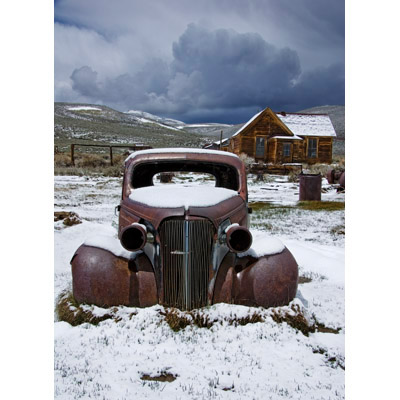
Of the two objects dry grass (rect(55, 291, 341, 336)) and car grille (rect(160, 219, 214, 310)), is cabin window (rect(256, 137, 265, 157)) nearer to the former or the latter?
dry grass (rect(55, 291, 341, 336))

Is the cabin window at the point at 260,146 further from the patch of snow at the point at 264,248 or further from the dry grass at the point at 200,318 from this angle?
the dry grass at the point at 200,318

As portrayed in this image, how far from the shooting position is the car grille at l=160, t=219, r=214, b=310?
10.0 feet

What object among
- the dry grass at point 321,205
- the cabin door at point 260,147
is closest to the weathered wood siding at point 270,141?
the cabin door at point 260,147

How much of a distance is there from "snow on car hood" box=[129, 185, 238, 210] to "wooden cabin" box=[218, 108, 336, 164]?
25269 millimetres

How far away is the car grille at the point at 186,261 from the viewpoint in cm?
305

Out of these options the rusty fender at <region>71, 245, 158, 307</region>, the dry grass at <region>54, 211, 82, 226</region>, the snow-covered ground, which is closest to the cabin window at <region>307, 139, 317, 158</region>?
the dry grass at <region>54, 211, 82, 226</region>

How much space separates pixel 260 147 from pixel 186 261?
87.5 feet

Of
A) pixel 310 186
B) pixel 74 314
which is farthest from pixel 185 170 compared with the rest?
pixel 310 186

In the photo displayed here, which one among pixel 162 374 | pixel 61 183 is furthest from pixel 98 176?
pixel 162 374

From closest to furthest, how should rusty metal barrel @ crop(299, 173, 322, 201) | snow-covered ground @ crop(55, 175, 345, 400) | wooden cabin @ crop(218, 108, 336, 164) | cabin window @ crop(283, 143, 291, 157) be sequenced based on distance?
snow-covered ground @ crop(55, 175, 345, 400)
rusty metal barrel @ crop(299, 173, 322, 201)
wooden cabin @ crop(218, 108, 336, 164)
cabin window @ crop(283, 143, 291, 157)

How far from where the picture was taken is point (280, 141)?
92.9 feet

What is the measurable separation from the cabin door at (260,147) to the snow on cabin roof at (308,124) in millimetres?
2955

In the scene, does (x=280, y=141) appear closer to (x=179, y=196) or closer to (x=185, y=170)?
(x=185, y=170)

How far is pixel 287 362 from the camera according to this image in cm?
254
